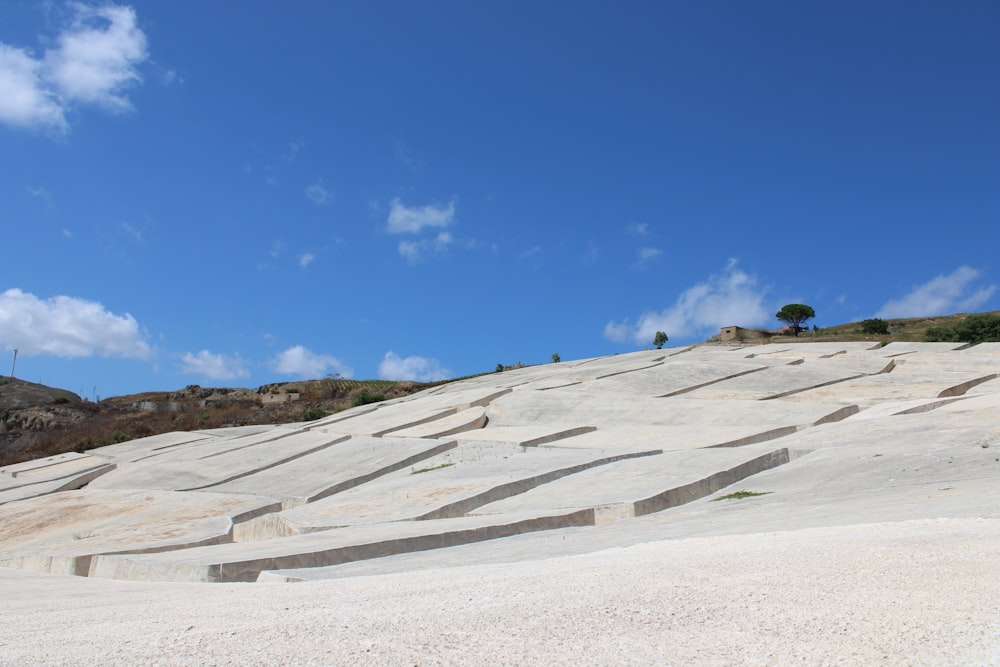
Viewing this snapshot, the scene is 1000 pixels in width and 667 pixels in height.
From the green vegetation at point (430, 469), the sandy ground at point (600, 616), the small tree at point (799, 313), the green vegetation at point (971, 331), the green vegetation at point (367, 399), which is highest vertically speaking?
the small tree at point (799, 313)

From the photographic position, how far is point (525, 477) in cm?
955

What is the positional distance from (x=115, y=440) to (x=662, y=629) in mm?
27496

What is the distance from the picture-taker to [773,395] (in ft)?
55.9

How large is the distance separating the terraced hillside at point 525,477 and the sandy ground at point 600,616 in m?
1.49

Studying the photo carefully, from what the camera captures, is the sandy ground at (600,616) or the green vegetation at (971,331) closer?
the sandy ground at (600,616)

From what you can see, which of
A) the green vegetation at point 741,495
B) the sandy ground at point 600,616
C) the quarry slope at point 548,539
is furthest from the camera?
the green vegetation at point 741,495

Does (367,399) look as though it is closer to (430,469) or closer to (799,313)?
(430,469)

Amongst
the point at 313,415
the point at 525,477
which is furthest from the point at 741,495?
the point at 313,415

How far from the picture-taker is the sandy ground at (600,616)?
103 inches

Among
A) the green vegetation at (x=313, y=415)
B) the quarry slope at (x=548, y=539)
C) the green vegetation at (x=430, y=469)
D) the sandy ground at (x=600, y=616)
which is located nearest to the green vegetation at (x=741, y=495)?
the quarry slope at (x=548, y=539)

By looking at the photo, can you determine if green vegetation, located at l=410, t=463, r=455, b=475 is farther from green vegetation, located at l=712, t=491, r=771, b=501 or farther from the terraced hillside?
green vegetation, located at l=712, t=491, r=771, b=501

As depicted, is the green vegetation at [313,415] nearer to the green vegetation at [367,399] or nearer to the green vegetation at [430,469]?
the green vegetation at [367,399]

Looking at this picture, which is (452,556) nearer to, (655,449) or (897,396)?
(655,449)

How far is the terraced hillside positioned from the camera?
6.29m
